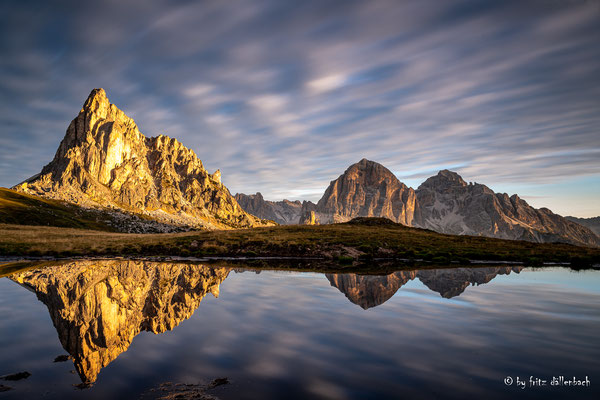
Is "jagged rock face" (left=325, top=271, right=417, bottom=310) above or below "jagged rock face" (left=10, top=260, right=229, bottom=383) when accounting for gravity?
above

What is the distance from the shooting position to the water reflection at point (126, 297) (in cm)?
997

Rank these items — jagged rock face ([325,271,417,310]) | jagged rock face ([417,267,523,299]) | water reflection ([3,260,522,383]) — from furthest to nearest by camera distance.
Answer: jagged rock face ([417,267,523,299]) < jagged rock face ([325,271,417,310]) < water reflection ([3,260,522,383])

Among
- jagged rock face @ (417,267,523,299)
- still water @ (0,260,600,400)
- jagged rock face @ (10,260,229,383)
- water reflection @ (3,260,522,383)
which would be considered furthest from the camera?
jagged rock face @ (417,267,523,299)

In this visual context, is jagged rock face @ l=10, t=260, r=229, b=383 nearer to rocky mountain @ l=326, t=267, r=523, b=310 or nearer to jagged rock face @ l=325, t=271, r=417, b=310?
jagged rock face @ l=325, t=271, r=417, b=310

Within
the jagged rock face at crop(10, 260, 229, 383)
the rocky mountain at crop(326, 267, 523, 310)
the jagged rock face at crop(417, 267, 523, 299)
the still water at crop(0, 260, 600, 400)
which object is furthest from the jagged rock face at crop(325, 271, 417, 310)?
the jagged rock face at crop(10, 260, 229, 383)

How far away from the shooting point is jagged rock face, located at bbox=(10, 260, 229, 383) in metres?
9.62

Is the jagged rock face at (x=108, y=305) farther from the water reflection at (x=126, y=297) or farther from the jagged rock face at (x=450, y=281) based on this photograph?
the jagged rock face at (x=450, y=281)

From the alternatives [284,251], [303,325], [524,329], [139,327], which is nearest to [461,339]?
Answer: [524,329]

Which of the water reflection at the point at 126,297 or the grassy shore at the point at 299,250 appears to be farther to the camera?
the grassy shore at the point at 299,250

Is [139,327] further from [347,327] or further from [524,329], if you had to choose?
[524,329]

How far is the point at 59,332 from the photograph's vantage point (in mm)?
10922

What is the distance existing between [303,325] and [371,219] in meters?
88.9

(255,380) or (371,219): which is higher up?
(371,219)

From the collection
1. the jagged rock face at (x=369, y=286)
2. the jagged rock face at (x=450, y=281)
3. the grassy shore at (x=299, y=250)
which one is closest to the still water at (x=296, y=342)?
the jagged rock face at (x=369, y=286)
